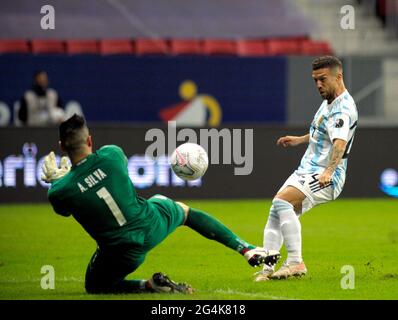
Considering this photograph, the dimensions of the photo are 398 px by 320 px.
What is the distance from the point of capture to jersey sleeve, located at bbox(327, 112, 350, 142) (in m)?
9.45

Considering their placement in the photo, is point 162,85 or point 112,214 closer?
point 112,214

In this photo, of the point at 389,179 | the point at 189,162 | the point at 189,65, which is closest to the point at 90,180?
the point at 189,162

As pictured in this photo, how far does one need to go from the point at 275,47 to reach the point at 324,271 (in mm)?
12071

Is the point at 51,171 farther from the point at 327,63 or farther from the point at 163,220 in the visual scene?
the point at 327,63

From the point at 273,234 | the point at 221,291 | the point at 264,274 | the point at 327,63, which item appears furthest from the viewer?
the point at 273,234

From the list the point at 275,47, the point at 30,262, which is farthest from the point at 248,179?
the point at 30,262

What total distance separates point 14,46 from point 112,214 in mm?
13211

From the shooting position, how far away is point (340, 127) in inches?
373

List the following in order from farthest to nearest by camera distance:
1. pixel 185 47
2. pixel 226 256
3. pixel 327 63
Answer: pixel 185 47
pixel 226 256
pixel 327 63

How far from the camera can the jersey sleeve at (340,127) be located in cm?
945

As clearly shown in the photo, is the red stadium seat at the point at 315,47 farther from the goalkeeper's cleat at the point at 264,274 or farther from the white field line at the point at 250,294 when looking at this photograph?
the white field line at the point at 250,294

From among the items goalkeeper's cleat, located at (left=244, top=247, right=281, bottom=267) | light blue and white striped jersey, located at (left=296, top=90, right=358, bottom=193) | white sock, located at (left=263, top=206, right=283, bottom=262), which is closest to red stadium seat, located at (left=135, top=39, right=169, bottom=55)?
light blue and white striped jersey, located at (left=296, top=90, right=358, bottom=193)

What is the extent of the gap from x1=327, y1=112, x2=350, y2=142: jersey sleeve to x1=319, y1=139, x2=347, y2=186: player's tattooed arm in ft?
0.19

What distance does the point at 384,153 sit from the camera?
19.3 metres
